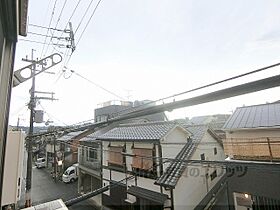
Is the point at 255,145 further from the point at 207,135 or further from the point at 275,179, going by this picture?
the point at 207,135

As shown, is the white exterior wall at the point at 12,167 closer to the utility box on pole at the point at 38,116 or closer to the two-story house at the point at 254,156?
the two-story house at the point at 254,156

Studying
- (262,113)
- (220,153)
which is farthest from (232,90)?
(220,153)

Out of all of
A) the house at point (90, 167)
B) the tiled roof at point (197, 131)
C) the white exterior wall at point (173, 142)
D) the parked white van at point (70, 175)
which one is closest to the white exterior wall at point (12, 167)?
the white exterior wall at point (173, 142)

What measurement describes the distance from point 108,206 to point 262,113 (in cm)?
897

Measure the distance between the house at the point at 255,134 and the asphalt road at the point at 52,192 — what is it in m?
8.87

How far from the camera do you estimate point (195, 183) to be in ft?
30.2

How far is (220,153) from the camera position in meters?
13.4

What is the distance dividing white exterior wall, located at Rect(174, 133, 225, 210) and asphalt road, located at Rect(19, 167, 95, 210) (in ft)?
19.7

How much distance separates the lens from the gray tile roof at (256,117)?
6939mm

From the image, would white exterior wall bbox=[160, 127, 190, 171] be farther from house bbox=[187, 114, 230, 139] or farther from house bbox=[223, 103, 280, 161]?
house bbox=[223, 103, 280, 161]

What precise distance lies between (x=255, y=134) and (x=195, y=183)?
3.70 metres

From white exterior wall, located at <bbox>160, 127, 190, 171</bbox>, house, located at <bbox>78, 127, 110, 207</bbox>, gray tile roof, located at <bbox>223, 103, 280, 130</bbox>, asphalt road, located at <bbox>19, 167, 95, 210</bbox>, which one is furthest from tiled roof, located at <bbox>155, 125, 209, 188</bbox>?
asphalt road, located at <bbox>19, 167, 95, 210</bbox>

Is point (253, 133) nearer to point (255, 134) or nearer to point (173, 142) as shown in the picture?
point (255, 134)

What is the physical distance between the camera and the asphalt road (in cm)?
1198
